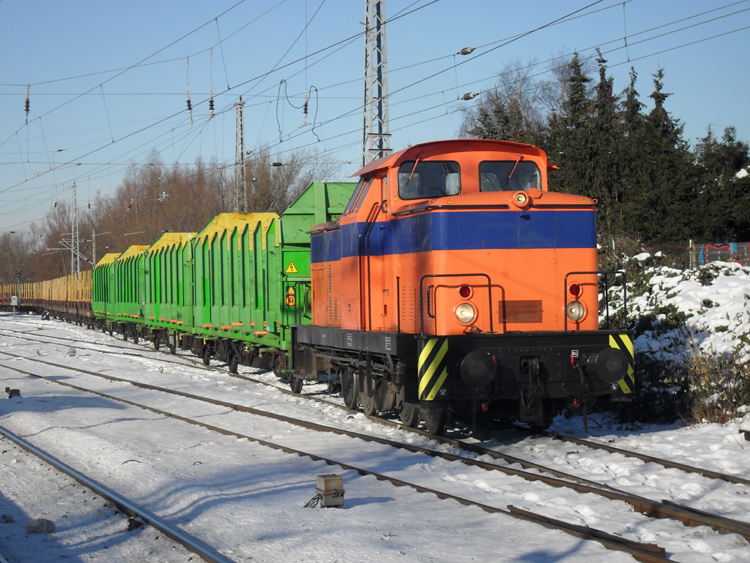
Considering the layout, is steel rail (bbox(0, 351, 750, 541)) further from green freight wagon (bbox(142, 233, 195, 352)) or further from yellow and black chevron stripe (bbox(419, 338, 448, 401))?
green freight wagon (bbox(142, 233, 195, 352))


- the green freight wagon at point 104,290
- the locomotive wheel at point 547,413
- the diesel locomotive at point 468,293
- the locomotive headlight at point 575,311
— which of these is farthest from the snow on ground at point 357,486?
the green freight wagon at point 104,290

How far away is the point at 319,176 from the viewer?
45.9 m

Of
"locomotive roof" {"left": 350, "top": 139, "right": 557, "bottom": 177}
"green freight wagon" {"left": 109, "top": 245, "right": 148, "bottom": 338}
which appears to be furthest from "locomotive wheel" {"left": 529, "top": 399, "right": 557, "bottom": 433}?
"green freight wagon" {"left": 109, "top": 245, "right": 148, "bottom": 338}

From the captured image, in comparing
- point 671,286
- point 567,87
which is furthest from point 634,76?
point 671,286

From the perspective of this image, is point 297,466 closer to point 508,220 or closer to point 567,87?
point 508,220

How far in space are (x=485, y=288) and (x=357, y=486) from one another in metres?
2.60

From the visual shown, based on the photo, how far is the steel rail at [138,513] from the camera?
4.91 m

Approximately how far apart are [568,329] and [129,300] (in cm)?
2493

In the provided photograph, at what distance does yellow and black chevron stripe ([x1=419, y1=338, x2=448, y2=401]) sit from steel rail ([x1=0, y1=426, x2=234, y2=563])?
2979 millimetres

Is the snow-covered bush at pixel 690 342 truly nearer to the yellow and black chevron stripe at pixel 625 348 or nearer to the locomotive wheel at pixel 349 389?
the yellow and black chevron stripe at pixel 625 348

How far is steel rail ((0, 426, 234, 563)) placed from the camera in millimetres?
4914

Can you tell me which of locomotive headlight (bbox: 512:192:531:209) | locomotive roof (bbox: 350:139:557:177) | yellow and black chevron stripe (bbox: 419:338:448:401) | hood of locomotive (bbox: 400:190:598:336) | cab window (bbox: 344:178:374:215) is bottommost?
yellow and black chevron stripe (bbox: 419:338:448:401)

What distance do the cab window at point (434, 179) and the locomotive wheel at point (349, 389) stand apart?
139 inches

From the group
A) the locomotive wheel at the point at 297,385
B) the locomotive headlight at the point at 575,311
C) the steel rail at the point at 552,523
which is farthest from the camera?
the locomotive wheel at the point at 297,385
